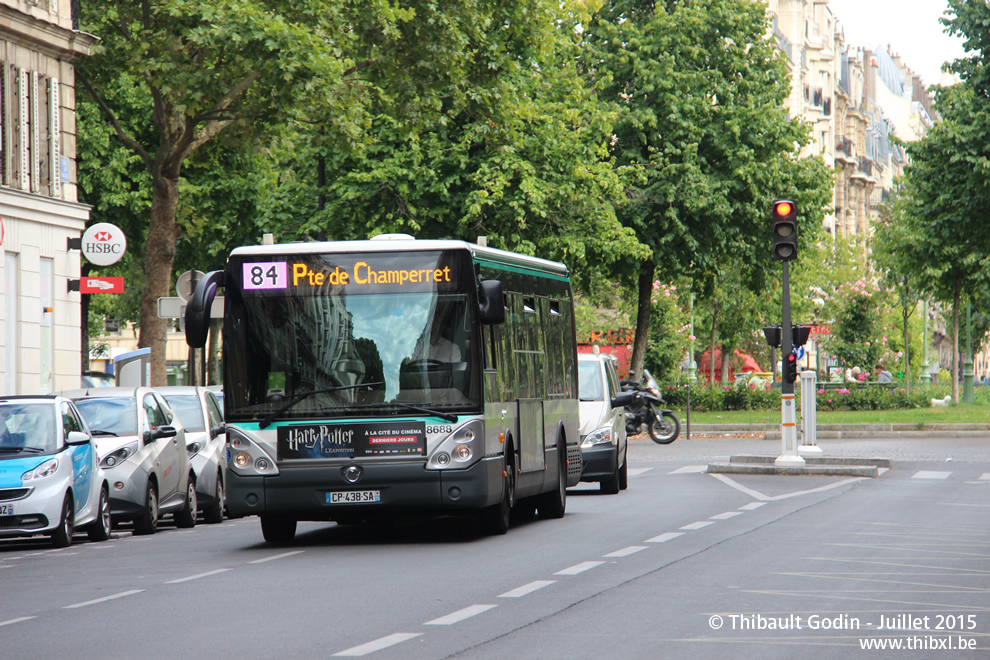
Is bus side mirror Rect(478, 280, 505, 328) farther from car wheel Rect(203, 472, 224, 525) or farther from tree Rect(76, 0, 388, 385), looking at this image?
tree Rect(76, 0, 388, 385)

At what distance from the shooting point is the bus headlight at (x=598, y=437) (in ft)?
71.4

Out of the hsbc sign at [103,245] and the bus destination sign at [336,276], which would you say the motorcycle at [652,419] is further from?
the bus destination sign at [336,276]

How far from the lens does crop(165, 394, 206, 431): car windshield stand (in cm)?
2131

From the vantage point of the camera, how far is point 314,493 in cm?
1417

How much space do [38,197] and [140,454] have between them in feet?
37.2

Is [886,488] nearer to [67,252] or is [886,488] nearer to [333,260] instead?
[333,260]

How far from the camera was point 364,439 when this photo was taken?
1412 cm

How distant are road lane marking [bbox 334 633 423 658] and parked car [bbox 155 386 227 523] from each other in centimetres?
1233

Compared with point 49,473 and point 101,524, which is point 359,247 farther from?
point 101,524

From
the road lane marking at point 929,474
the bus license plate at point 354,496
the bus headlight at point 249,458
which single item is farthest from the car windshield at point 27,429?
the road lane marking at point 929,474

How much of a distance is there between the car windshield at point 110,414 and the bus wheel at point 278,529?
386 cm

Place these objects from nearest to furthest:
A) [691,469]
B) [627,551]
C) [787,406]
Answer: [627,551], [787,406], [691,469]

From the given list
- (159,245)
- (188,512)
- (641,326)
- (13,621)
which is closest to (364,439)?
(13,621)

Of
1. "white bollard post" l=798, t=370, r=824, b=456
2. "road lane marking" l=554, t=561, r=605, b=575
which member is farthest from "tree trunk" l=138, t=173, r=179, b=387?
"road lane marking" l=554, t=561, r=605, b=575
